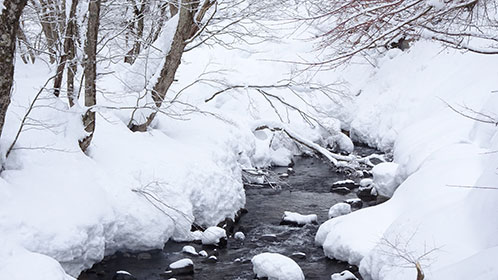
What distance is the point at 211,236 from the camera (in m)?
8.23

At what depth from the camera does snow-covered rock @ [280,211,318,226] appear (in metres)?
9.45

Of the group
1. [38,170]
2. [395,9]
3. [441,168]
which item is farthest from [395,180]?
[395,9]

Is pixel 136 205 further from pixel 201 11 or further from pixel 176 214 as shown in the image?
pixel 201 11

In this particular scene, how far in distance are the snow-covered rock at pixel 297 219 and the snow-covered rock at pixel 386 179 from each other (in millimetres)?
1915

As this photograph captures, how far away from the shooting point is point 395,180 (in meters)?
10.3

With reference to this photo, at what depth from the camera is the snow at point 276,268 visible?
6.86 m

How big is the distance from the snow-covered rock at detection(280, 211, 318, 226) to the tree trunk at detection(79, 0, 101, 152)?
13.1 ft

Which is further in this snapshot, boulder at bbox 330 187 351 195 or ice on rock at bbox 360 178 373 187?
ice on rock at bbox 360 178 373 187

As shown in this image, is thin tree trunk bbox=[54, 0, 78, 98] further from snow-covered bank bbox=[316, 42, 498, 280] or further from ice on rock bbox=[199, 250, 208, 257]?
snow-covered bank bbox=[316, 42, 498, 280]

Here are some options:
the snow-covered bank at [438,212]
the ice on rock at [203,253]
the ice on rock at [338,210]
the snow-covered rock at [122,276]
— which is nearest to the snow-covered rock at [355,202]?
the ice on rock at [338,210]

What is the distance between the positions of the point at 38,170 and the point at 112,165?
1.44m

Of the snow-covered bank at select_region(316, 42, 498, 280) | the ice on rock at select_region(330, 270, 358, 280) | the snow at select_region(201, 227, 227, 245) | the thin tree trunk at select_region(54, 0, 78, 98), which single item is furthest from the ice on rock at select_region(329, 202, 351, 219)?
the thin tree trunk at select_region(54, 0, 78, 98)

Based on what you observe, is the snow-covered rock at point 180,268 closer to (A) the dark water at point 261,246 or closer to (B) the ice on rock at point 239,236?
(A) the dark water at point 261,246

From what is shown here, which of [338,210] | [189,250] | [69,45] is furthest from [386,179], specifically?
[69,45]
